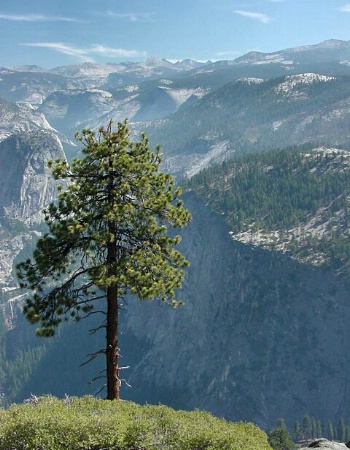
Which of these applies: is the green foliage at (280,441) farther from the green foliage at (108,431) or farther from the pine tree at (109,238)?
the green foliage at (108,431)

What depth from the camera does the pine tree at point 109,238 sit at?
2738 cm

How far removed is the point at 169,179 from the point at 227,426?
47.6ft

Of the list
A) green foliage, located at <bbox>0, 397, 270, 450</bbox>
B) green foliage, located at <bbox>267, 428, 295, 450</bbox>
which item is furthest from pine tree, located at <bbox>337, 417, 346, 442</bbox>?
green foliage, located at <bbox>0, 397, 270, 450</bbox>

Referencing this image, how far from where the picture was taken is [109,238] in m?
27.0

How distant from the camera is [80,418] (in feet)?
66.5

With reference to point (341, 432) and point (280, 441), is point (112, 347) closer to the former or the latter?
point (280, 441)

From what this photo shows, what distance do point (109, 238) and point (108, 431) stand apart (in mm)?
10239

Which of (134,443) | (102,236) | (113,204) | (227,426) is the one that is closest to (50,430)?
(134,443)

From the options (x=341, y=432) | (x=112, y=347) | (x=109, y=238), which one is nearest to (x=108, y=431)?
(x=112, y=347)

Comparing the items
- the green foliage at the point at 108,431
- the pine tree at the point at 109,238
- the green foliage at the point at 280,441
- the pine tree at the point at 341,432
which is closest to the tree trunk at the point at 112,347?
the pine tree at the point at 109,238

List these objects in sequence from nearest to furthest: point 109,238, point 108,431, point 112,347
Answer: point 108,431 → point 109,238 → point 112,347

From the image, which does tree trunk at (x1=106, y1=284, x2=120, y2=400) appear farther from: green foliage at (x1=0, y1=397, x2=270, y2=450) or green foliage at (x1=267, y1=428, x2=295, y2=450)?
green foliage at (x1=267, y1=428, x2=295, y2=450)

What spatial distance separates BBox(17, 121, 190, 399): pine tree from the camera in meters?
27.4

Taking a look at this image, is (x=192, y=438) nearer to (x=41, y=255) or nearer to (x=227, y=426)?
(x=227, y=426)
